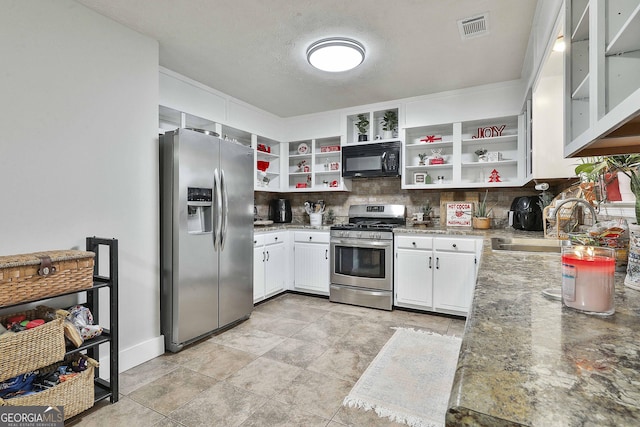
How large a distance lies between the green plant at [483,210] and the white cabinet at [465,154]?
0.64 ft

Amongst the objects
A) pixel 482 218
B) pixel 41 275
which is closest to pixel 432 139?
pixel 482 218

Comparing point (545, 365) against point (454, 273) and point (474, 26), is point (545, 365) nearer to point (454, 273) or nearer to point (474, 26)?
point (474, 26)

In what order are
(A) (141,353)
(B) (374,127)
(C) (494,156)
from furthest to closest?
(B) (374,127), (C) (494,156), (A) (141,353)

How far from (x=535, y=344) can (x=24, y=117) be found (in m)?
2.48

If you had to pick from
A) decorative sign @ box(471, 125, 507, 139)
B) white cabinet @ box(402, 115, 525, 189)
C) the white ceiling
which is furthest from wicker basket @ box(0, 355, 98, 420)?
decorative sign @ box(471, 125, 507, 139)

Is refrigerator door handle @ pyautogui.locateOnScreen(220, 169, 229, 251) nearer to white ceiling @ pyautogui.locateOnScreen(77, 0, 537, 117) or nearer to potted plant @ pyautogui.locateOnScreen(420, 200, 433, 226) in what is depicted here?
white ceiling @ pyautogui.locateOnScreen(77, 0, 537, 117)

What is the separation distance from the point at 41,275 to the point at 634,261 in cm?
242

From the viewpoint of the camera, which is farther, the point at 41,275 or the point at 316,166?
the point at 316,166

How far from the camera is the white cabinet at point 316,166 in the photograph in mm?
4340

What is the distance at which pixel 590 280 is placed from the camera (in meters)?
→ 0.79

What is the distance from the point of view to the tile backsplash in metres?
3.64

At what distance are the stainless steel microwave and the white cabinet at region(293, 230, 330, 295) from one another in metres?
0.87

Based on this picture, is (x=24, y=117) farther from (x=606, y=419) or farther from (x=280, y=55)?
(x=606, y=419)

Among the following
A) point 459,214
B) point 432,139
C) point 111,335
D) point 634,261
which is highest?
point 432,139
